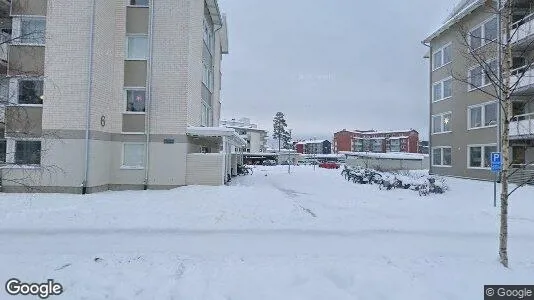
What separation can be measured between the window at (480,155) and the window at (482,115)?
1.58 metres

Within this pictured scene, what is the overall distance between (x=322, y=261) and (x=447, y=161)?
28.2m

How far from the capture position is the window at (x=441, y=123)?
3157cm

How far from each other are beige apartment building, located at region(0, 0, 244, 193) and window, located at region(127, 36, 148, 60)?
2.2 inches

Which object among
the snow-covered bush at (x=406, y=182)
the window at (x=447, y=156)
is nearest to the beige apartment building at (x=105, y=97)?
the snow-covered bush at (x=406, y=182)

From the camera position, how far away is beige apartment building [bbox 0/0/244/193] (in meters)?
17.8

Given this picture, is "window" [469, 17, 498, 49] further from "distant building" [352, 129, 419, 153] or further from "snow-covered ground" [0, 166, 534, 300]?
"distant building" [352, 129, 419, 153]

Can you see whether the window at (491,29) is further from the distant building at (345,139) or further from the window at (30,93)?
the distant building at (345,139)

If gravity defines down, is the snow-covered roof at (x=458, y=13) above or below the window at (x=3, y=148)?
above

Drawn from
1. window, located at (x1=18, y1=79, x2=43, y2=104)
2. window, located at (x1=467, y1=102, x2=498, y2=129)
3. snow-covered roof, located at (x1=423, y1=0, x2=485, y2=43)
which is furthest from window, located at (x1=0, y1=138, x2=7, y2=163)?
snow-covered roof, located at (x1=423, y1=0, x2=485, y2=43)

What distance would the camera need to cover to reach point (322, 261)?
7531mm

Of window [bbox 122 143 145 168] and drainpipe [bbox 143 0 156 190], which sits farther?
window [bbox 122 143 145 168]

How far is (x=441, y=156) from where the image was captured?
32.5 m

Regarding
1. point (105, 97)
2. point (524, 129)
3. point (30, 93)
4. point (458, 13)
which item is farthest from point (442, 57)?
point (30, 93)

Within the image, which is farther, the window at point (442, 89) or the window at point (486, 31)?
the window at point (442, 89)
